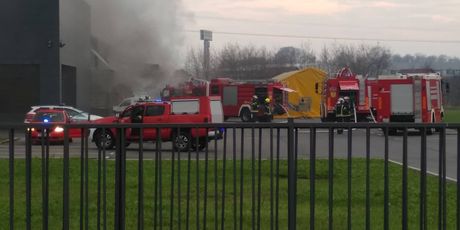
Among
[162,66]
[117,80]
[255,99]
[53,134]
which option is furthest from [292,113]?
[53,134]

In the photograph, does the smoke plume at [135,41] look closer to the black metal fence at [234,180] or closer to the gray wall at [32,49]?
the gray wall at [32,49]

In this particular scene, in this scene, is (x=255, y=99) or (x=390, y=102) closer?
(x=390, y=102)

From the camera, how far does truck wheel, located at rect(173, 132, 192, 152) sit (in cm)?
574

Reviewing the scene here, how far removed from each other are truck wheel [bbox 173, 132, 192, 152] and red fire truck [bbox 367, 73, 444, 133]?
26.0m

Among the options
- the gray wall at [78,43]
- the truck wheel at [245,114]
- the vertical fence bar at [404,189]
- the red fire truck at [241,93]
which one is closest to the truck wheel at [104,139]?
the vertical fence bar at [404,189]

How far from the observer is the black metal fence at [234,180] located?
563 cm

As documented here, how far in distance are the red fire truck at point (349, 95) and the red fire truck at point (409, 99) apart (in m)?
0.97

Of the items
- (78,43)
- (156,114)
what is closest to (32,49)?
(78,43)

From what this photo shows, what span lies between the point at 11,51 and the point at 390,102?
19.7 m

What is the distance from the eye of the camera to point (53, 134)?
576 cm

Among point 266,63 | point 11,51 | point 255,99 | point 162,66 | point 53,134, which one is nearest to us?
point 53,134

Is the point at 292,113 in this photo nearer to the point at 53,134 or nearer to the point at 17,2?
the point at 17,2

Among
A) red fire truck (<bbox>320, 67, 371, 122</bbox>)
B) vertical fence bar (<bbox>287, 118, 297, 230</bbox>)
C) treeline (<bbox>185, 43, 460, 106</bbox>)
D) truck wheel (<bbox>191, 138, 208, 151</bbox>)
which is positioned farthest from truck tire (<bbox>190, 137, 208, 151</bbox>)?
treeline (<bbox>185, 43, 460, 106</bbox>)

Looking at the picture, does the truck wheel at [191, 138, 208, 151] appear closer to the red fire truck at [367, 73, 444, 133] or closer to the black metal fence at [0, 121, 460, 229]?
the black metal fence at [0, 121, 460, 229]
